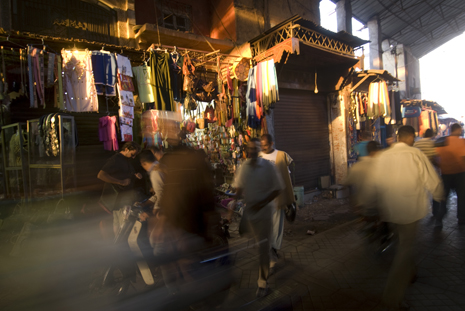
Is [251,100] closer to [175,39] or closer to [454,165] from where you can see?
[175,39]

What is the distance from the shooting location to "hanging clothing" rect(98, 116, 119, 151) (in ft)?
19.6

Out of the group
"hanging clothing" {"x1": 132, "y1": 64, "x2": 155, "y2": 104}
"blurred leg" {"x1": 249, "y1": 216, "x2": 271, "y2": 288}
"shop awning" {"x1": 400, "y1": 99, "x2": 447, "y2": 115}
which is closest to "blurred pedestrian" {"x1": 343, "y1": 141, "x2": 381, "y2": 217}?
"blurred leg" {"x1": 249, "y1": 216, "x2": 271, "y2": 288}

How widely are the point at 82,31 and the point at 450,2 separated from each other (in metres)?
23.3

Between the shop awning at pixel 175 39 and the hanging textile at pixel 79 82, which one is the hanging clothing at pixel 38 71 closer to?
the hanging textile at pixel 79 82

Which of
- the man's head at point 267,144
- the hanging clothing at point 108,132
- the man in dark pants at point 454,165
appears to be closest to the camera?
the man's head at point 267,144

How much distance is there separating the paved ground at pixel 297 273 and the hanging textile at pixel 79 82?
2506 millimetres

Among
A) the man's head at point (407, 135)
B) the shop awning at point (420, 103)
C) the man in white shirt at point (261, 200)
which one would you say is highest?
the shop awning at point (420, 103)

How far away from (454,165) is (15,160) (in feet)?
29.7

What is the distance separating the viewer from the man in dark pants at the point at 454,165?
518 cm

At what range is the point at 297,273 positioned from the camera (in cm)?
392

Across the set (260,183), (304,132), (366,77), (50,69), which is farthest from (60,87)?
(366,77)

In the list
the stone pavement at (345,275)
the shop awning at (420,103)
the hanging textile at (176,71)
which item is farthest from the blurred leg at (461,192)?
the shop awning at (420,103)

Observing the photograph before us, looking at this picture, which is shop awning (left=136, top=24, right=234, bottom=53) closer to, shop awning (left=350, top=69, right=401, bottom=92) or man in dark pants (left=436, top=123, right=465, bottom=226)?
shop awning (left=350, top=69, right=401, bottom=92)

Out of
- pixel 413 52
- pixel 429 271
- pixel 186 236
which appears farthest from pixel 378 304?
pixel 413 52
